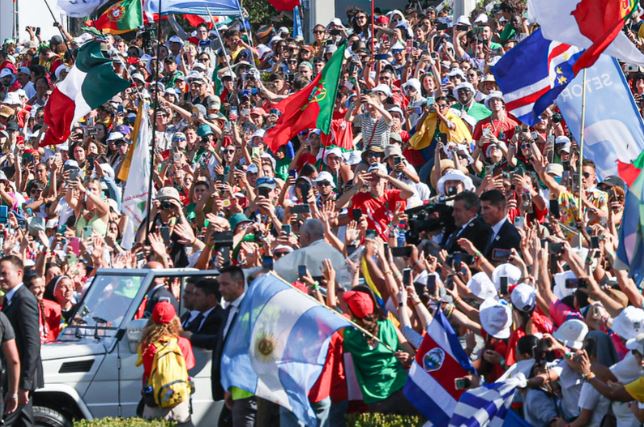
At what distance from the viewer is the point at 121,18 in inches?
960

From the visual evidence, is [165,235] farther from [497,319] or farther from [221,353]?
[497,319]

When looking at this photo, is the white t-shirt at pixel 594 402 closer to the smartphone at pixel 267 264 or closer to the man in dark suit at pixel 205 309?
the smartphone at pixel 267 264

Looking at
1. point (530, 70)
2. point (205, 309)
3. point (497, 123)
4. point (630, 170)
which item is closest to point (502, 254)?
point (630, 170)

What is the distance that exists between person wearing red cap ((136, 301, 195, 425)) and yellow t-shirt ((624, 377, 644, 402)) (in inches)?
159

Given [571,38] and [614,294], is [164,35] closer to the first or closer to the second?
[571,38]

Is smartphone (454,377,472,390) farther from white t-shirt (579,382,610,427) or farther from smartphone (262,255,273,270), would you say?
smartphone (262,255,273,270)

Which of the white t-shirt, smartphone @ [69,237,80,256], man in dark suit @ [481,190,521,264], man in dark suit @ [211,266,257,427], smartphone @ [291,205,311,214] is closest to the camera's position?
the white t-shirt

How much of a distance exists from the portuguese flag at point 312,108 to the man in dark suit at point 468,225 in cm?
434

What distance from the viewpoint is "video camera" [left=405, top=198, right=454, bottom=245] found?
1365cm

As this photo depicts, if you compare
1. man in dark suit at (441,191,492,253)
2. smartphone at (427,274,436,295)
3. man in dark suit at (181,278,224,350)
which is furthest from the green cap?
smartphone at (427,274,436,295)

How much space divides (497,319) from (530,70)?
15.7ft

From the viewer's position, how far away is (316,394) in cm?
1185

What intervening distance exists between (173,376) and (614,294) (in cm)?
340

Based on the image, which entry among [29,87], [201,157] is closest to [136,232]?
[201,157]
